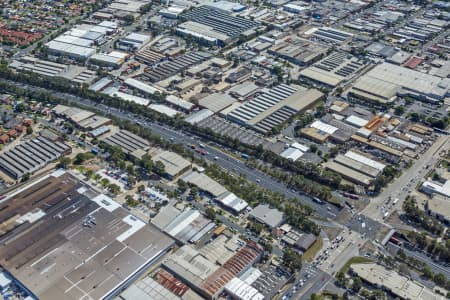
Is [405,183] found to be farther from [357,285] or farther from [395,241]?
[357,285]

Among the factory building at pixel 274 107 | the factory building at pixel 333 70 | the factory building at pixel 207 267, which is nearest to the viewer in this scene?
the factory building at pixel 207 267

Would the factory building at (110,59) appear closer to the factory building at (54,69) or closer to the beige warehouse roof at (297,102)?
the factory building at (54,69)

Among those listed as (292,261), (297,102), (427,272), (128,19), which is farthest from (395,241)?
(128,19)

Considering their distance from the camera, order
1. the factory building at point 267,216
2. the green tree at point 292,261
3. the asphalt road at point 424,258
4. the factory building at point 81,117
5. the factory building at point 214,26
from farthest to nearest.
Result: the factory building at point 214,26 < the factory building at point 81,117 < the factory building at point 267,216 < the asphalt road at point 424,258 < the green tree at point 292,261

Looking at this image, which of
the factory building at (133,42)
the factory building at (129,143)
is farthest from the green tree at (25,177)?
the factory building at (133,42)

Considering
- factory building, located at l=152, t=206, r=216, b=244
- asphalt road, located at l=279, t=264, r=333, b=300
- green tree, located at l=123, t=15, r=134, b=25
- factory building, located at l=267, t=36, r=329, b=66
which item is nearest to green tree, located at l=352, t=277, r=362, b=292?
asphalt road, located at l=279, t=264, r=333, b=300
